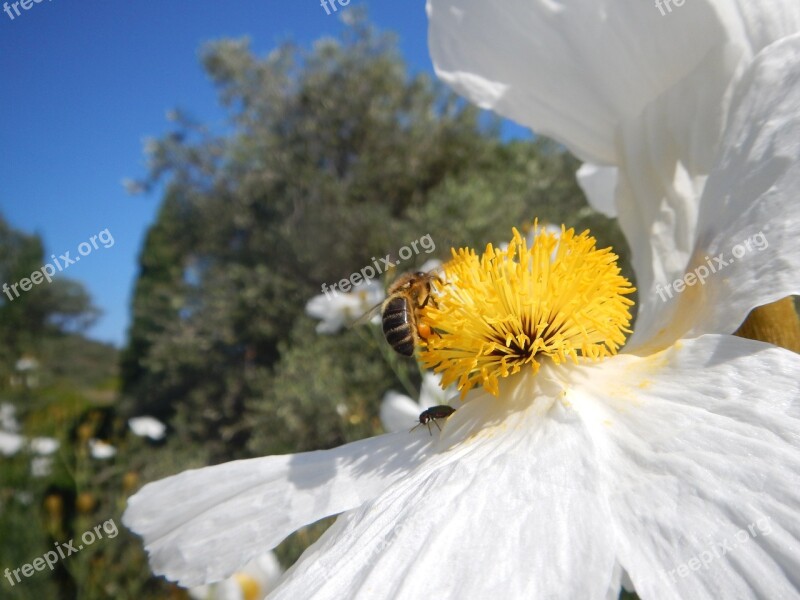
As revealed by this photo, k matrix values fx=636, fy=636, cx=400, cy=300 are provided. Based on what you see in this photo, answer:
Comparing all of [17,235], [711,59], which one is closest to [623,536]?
[711,59]

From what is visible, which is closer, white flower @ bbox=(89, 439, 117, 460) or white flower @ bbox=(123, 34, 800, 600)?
white flower @ bbox=(123, 34, 800, 600)

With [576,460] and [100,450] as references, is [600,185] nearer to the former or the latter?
[576,460]

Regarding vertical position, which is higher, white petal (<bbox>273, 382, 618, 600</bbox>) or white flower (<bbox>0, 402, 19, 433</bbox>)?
white flower (<bbox>0, 402, 19, 433</bbox>)

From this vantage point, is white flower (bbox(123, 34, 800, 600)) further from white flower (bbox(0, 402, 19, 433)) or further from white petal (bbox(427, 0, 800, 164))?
white flower (bbox(0, 402, 19, 433))

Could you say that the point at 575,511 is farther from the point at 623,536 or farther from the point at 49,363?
the point at 49,363

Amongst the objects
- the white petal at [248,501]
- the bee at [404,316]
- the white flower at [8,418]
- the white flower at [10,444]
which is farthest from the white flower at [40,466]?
the white petal at [248,501]

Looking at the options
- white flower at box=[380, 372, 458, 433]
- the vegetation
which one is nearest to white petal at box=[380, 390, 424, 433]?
white flower at box=[380, 372, 458, 433]

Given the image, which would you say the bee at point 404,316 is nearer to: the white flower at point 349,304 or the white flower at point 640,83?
the white flower at point 640,83
